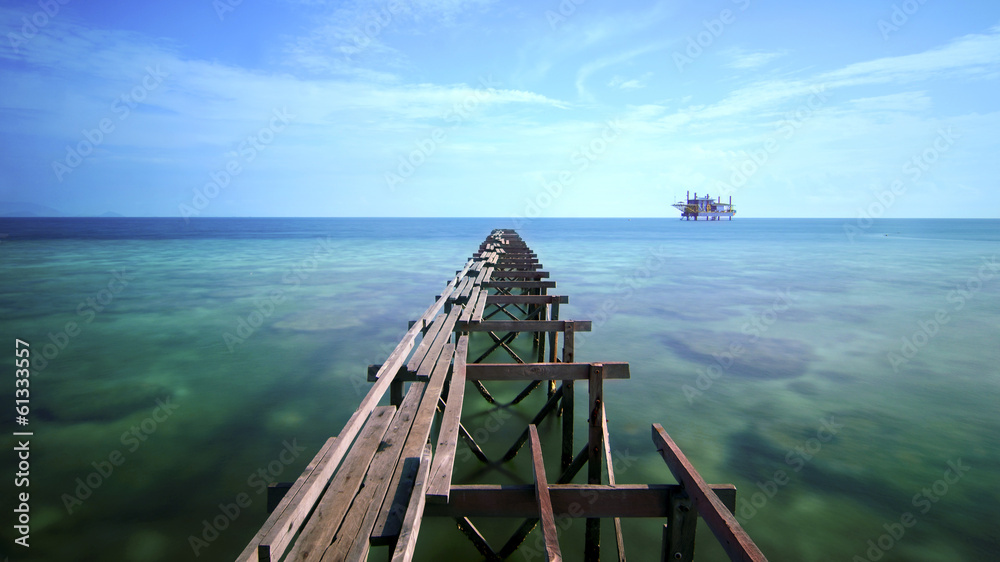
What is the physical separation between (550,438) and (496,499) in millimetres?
4327

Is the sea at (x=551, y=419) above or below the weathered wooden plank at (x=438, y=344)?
below

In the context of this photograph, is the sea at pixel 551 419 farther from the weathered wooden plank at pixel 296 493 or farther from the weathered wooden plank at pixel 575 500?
the weathered wooden plank at pixel 296 493

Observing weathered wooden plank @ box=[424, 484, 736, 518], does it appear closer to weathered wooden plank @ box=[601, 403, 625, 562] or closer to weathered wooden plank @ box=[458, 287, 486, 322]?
weathered wooden plank @ box=[601, 403, 625, 562]

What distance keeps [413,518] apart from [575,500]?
3.84 ft

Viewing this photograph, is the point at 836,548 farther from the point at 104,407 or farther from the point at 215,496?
the point at 104,407

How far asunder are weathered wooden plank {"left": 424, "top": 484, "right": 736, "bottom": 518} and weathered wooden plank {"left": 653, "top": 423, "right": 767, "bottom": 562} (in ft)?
0.60

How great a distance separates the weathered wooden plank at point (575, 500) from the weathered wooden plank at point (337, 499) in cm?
56

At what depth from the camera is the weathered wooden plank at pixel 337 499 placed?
8.84 ft

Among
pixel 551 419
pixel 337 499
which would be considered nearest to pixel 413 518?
pixel 337 499

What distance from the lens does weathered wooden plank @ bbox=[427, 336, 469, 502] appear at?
3131mm

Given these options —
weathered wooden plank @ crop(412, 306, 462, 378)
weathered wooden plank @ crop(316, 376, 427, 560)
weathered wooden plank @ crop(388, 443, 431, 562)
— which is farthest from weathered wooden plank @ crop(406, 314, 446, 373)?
weathered wooden plank @ crop(388, 443, 431, 562)

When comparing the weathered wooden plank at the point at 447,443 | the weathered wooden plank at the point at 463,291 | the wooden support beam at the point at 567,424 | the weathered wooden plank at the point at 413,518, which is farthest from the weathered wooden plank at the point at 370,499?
the weathered wooden plank at the point at 463,291

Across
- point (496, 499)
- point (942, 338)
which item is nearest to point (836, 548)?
point (496, 499)

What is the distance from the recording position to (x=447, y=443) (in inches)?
149
